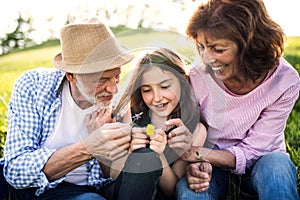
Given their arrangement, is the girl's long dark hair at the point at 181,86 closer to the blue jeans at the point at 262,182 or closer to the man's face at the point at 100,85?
the man's face at the point at 100,85

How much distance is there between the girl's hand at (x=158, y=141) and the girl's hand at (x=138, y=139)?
27 millimetres

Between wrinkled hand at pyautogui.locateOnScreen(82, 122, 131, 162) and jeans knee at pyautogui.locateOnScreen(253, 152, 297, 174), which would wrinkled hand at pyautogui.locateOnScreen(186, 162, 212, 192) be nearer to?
jeans knee at pyautogui.locateOnScreen(253, 152, 297, 174)

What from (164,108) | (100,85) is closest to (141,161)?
(164,108)

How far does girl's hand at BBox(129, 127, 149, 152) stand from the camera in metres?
2.25

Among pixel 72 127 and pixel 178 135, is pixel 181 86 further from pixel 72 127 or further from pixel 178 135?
pixel 72 127

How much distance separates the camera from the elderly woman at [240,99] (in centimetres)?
237

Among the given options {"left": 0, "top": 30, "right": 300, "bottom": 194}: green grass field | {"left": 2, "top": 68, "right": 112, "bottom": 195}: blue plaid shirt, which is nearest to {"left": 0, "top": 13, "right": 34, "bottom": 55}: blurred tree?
{"left": 0, "top": 30, "right": 300, "bottom": 194}: green grass field

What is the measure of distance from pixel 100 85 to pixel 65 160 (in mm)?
333

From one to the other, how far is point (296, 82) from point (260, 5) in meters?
0.37

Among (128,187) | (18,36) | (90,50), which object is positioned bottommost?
(18,36)

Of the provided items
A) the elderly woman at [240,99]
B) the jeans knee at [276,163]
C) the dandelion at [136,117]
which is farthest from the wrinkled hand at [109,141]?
the jeans knee at [276,163]

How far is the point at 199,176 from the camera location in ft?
7.97

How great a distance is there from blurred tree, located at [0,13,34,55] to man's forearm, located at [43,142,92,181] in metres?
7.54

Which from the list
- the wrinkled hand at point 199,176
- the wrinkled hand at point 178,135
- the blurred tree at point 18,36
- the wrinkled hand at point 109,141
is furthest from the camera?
the blurred tree at point 18,36
